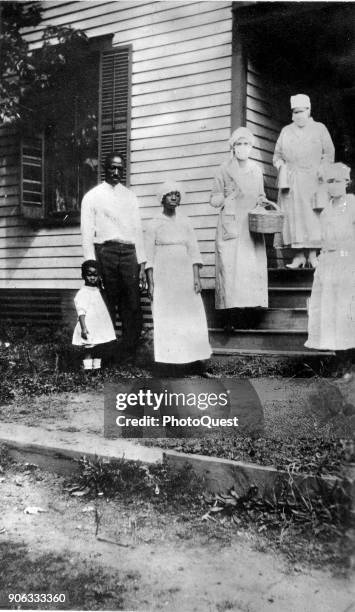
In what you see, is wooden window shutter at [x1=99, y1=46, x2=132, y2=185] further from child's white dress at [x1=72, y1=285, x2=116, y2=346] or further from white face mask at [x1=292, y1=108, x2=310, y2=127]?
child's white dress at [x1=72, y1=285, x2=116, y2=346]

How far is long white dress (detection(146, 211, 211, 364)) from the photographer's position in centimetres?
474

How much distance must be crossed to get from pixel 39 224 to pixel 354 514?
6.62 metres

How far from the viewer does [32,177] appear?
27.1 ft

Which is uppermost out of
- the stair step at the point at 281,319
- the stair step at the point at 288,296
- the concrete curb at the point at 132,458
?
the stair step at the point at 288,296

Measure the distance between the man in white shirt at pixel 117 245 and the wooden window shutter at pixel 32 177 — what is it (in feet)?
9.51

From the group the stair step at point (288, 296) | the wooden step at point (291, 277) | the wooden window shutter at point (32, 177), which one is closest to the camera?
the stair step at point (288, 296)

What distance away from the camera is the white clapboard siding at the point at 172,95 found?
645cm

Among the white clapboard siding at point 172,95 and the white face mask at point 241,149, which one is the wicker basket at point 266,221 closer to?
the white face mask at point 241,149

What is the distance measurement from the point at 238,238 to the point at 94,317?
1502 millimetres

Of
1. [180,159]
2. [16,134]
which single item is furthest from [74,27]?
[180,159]

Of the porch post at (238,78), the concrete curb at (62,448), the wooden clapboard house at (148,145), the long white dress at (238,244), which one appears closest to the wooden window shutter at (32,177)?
the wooden clapboard house at (148,145)

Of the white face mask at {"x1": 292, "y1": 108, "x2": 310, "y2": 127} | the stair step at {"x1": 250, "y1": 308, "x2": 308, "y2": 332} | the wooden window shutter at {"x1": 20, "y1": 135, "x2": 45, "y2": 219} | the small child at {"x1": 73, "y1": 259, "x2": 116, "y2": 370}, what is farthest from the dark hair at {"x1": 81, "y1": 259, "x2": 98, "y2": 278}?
the wooden window shutter at {"x1": 20, "y1": 135, "x2": 45, "y2": 219}

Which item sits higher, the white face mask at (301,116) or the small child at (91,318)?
the white face mask at (301,116)

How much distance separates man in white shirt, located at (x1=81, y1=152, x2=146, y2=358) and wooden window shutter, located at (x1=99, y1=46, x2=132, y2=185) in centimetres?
181
